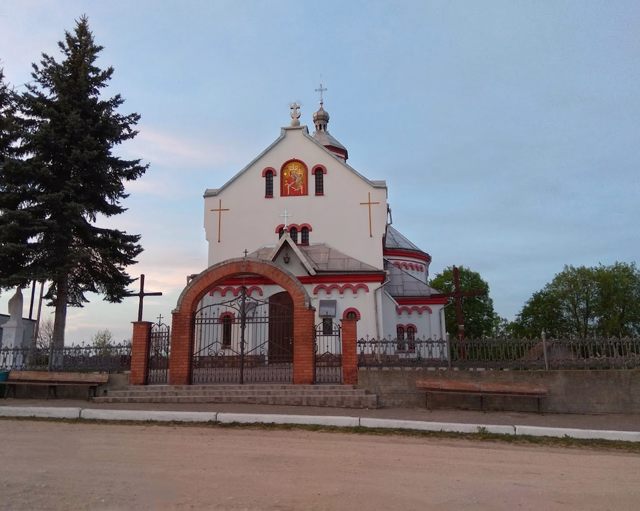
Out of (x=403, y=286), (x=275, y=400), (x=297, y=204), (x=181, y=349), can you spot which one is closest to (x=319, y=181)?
(x=297, y=204)

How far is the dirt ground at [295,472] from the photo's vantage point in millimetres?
5016

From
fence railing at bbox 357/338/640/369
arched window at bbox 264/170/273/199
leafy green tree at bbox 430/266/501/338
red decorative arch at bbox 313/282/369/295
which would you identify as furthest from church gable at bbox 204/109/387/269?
leafy green tree at bbox 430/266/501/338

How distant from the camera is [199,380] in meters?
13.8

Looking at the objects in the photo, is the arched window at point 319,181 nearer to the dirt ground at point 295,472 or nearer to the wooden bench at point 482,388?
the wooden bench at point 482,388

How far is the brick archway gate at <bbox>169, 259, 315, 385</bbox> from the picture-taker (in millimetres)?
12978

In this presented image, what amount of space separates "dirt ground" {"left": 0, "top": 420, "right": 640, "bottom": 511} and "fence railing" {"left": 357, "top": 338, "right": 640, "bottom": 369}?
4120 millimetres

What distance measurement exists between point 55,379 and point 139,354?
2.12 meters

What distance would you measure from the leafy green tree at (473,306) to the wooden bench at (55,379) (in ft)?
120

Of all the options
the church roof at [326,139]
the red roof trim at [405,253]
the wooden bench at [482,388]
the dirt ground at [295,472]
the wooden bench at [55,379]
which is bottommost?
the dirt ground at [295,472]

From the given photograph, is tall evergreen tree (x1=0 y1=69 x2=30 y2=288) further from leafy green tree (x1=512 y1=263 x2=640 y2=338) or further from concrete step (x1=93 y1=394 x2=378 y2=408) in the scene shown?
leafy green tree (x1=512 y1=263 x2=640 y2=338)

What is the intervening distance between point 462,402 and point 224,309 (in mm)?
10876

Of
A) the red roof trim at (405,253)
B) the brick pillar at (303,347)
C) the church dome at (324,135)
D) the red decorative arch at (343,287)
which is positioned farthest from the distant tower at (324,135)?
the brick pillar at (303,347)

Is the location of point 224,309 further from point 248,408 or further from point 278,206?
point 248,408

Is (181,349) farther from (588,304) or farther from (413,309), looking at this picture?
(588,304)
